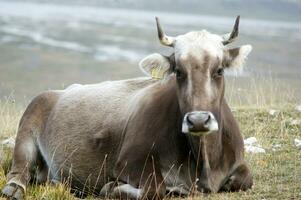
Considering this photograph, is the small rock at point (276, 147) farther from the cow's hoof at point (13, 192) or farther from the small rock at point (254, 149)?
the cow's hoof at point (13, 192)

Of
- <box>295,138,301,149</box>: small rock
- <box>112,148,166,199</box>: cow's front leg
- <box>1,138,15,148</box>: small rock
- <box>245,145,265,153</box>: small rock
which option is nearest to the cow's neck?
<box>112,148,166,199</box>: cow's front leg

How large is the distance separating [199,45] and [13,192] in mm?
3496

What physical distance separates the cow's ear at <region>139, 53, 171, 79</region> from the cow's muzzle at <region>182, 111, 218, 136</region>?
1440mm

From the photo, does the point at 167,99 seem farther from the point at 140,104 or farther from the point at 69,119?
the point at 69,119

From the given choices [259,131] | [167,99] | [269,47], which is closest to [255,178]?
[167,99]

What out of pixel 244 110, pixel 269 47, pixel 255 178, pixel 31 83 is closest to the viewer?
pixel 255 178

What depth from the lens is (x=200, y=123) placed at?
8953mm

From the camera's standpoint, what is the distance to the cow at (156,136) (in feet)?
31.8

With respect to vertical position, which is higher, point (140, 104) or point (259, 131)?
point (140, 104)

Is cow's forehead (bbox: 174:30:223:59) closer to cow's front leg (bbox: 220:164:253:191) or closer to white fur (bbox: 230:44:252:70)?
white fur (bbox: 230:44:252:70)

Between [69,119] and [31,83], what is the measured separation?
190 feet

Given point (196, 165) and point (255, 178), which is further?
point (255, 178)

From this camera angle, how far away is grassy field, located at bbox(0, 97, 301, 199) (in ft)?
33.3

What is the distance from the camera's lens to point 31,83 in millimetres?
69312
